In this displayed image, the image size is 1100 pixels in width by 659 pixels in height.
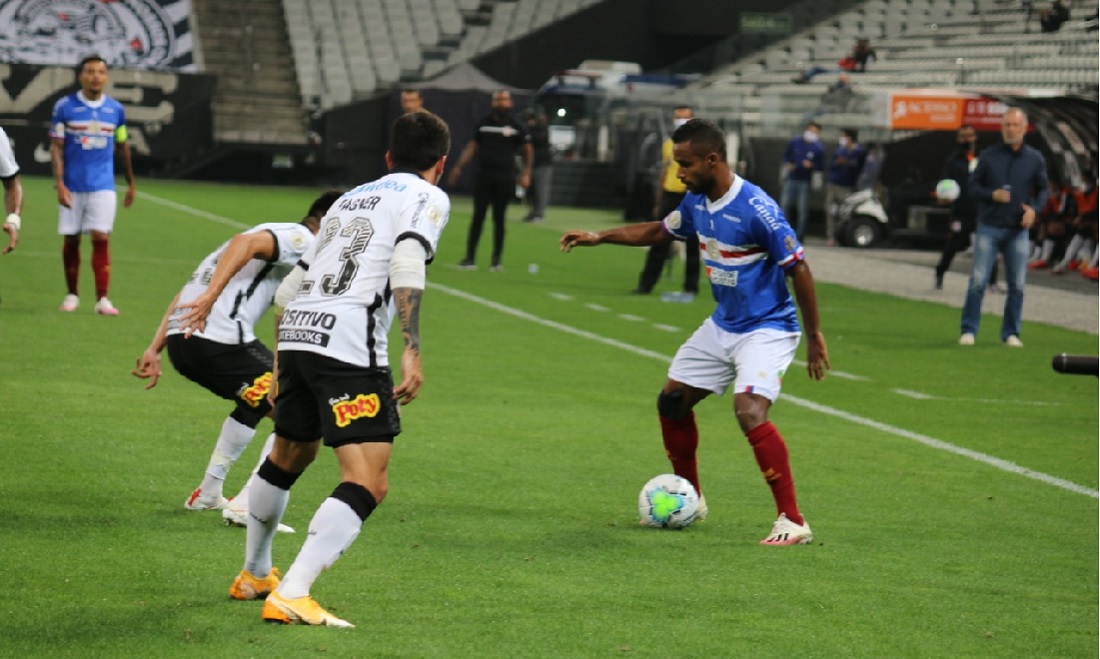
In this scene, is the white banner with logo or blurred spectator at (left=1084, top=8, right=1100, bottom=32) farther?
the white banner with logo

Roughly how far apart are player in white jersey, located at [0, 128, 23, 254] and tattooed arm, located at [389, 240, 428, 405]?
5.48 metres

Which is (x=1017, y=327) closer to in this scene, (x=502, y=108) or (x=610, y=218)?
(x=502, y=108)

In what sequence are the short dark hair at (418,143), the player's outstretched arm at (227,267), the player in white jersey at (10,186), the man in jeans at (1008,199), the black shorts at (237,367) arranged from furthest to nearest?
the man in jeans at (1008,199)
the player in white jersey at (10,186)
the black shorts at (237,367)
the player's outstretched arm at (227,267)
the short dark hair at (418,143)

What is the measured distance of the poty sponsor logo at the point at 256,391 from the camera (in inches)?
307

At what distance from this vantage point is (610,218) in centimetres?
3569

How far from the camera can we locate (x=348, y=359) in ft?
19.1

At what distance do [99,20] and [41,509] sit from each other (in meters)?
37.3

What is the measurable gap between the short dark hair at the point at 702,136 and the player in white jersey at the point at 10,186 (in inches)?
189

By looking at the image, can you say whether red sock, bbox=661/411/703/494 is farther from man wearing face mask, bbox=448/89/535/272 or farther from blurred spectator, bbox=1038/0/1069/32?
blurred spectator, bbox=1038/0/1069/32

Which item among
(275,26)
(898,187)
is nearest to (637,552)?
(898,187)

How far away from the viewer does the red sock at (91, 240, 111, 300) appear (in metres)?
15.2

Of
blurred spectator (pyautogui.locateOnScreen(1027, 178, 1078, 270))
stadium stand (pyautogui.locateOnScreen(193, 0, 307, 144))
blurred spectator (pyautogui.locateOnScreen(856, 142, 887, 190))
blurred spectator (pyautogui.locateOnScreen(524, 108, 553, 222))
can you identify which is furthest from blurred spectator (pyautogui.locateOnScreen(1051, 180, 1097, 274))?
stadium stand (pyautogui.locateOnScreen(193, 0, 307, 144))

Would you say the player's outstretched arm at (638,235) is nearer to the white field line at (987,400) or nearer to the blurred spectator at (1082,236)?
the white field line at (987,400)

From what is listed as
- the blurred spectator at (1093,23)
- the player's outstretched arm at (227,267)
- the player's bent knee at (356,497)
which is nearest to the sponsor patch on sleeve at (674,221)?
the player's outstretched arm at (227,267)
